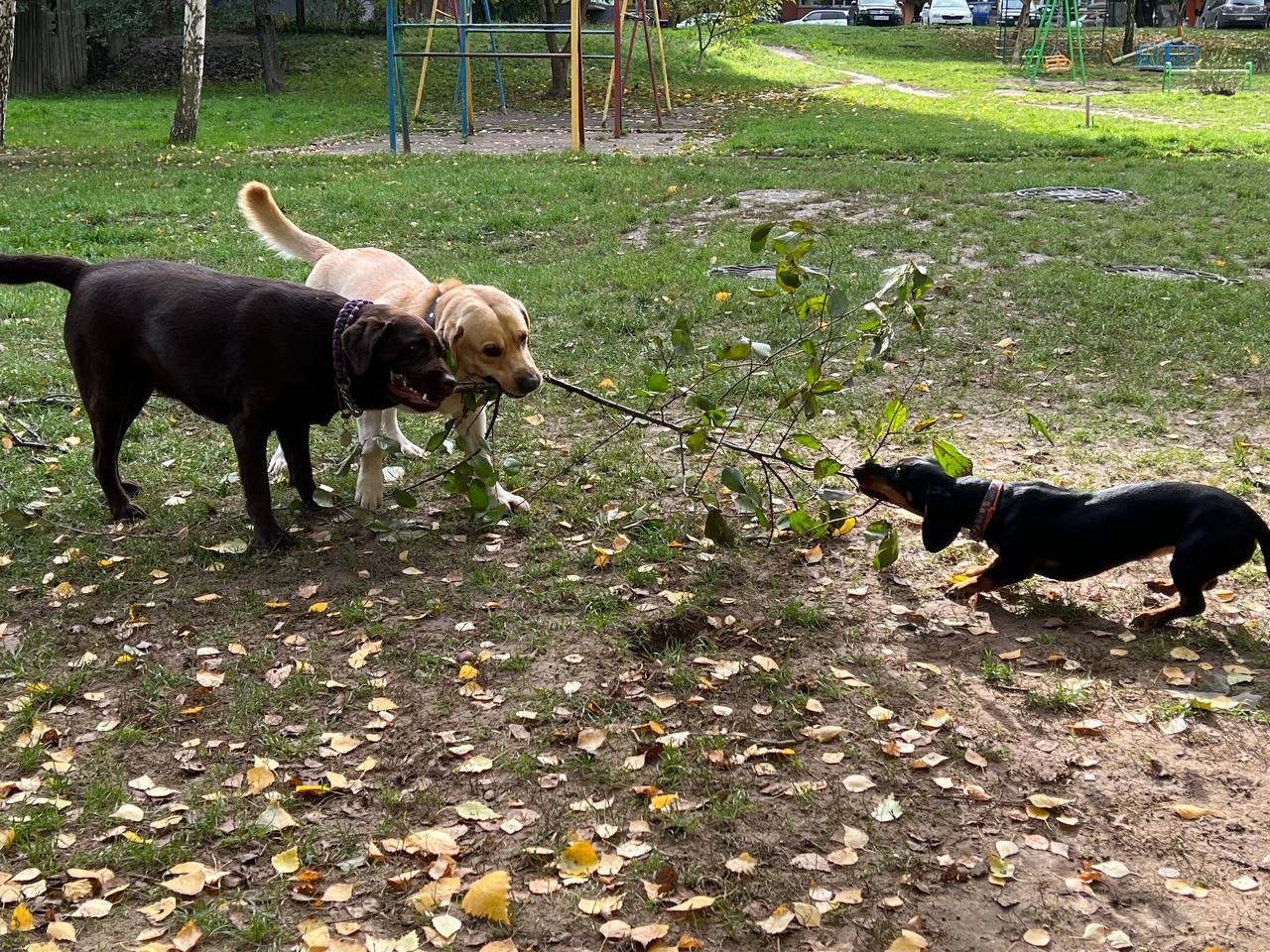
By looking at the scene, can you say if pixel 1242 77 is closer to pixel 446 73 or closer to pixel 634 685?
pixel 446 73

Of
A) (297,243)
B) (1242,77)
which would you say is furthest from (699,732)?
(1242,77)

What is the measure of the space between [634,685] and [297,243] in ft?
11.7

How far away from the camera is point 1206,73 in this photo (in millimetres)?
29812

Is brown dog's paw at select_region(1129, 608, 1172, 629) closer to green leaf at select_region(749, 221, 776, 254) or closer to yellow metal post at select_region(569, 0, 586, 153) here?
green leaf at select_region(749, 221, 776, 254)

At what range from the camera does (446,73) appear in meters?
29.7

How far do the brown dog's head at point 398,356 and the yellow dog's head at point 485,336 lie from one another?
22 cm

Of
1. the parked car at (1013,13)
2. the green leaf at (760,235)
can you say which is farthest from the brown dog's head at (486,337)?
the parked car at (1013,13)

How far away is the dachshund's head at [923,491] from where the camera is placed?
4.87m

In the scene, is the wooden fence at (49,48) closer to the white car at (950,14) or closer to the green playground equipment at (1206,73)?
the green playground equipment at (1206,73)

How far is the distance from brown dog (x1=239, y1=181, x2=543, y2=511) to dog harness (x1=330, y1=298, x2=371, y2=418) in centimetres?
22

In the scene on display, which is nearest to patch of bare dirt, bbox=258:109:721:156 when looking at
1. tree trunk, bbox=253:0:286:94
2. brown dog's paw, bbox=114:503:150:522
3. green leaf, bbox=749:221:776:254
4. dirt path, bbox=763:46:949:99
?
dirt path, bbox=763:46:949:99

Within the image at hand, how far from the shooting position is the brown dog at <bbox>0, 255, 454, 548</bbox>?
191 inches

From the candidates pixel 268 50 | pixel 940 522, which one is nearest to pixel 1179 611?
pixel 940 522

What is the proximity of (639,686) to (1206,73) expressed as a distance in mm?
31672
